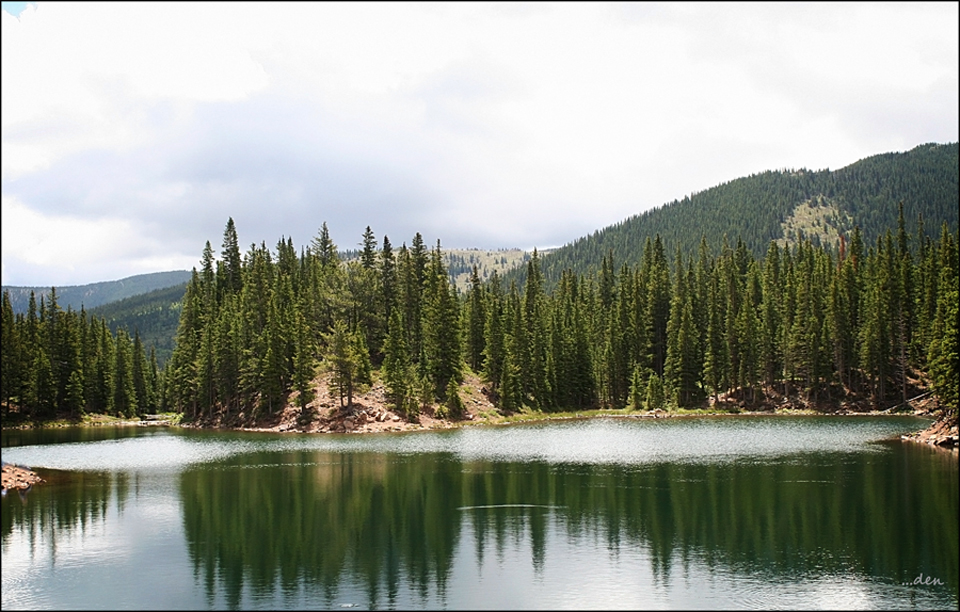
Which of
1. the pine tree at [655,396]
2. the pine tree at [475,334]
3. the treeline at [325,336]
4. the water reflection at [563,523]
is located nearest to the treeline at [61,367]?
the treeline at [325,336]

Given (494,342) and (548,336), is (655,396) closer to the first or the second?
(548,336)

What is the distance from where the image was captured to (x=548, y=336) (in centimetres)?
13750

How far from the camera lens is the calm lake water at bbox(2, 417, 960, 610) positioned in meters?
Answer: 32.2

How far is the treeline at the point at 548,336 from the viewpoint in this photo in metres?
115

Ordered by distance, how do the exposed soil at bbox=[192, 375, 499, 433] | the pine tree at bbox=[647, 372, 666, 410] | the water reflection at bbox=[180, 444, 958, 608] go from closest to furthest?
the water reflection at bbox=[180, 444, 958, 608]
the exposed soil at bbox=[192, 375, 499, 433]
the pine tree at bbox=[647, 372, 666, 410]

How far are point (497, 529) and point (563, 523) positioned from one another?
3.97 m

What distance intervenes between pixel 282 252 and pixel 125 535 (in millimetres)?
122465

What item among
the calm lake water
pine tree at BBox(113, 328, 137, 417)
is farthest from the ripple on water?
pine tree at BBox(113, 328, 137, 417)

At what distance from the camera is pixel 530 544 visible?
40.1 m

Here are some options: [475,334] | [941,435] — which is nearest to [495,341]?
[475,334]

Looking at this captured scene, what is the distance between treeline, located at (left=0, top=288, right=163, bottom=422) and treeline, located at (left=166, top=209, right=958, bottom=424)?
49.6ft

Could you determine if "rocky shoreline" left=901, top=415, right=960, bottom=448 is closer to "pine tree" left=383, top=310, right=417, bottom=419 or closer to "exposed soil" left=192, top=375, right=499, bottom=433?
"exposed soil" left=192, top=375, right=499, bottom=433

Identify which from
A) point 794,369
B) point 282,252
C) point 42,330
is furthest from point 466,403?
point 42,330

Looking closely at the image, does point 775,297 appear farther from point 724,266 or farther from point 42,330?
point 42,330
